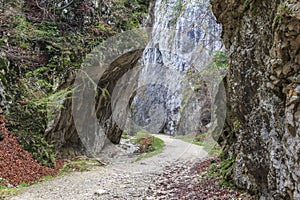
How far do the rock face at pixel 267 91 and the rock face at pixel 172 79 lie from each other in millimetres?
14161

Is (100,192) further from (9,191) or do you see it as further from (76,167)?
(76,167)

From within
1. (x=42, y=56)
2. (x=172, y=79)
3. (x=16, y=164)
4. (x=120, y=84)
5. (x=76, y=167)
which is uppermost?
(x=172, y=79)

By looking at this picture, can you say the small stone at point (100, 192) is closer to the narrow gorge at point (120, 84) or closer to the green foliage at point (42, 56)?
the narrow gorge at point (120, 84)

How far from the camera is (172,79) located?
100ft

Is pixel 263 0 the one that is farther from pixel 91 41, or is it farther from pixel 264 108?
pixel 91 41

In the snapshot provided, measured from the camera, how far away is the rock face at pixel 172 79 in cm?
2202

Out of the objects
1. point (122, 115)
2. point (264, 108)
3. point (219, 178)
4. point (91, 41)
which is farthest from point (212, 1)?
point (122, 115)

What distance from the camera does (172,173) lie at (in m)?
7.35

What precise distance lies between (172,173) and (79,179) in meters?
2.63

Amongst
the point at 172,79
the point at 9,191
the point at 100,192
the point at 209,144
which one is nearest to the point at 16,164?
the point at 9,191

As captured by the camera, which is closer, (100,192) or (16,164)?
(100,192)

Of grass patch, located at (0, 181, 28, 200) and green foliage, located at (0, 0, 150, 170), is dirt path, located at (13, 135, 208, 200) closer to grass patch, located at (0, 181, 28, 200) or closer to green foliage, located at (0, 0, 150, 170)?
grass patch, located at (0, 181, 28, 200)

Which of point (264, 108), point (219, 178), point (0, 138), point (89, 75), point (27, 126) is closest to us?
point (264, 108)

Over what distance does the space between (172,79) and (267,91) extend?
2735 centimetres
